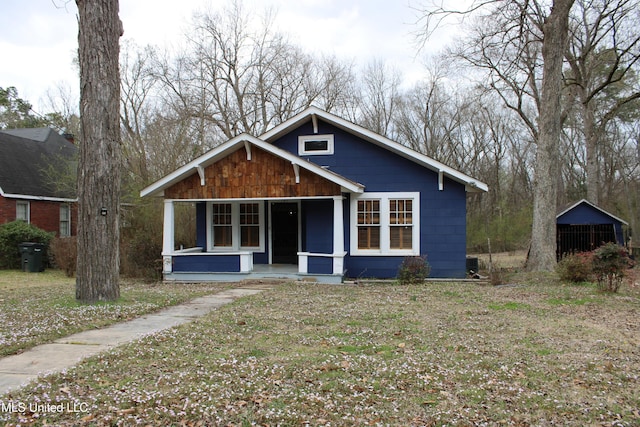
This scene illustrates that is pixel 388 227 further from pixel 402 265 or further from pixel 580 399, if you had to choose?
pixel 580 399

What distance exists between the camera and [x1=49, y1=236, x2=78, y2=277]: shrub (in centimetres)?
1767

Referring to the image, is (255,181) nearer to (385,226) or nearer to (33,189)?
(385,226)

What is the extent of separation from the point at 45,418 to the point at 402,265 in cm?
1129

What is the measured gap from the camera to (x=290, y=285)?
13.4m

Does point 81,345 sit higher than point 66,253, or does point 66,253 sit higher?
point 66,253

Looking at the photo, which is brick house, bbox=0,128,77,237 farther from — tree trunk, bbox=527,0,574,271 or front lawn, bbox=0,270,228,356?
tree trunk, bbox=527,0,574,271

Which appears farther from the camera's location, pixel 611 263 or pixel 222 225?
pixel 222 225

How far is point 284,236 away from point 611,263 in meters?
9.50

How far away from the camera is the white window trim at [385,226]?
49.6ft

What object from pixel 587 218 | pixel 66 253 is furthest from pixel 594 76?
pixel 66 253

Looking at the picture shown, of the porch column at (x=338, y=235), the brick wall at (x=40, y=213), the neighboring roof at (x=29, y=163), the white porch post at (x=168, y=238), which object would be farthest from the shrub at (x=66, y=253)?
the porch column at (x=338, y=235)

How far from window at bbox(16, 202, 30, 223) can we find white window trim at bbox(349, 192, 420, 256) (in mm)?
15184

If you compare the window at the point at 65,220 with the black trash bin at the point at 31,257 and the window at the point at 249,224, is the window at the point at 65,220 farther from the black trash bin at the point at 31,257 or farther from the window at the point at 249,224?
the window at the point at 249,224

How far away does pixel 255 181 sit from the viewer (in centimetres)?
1423
